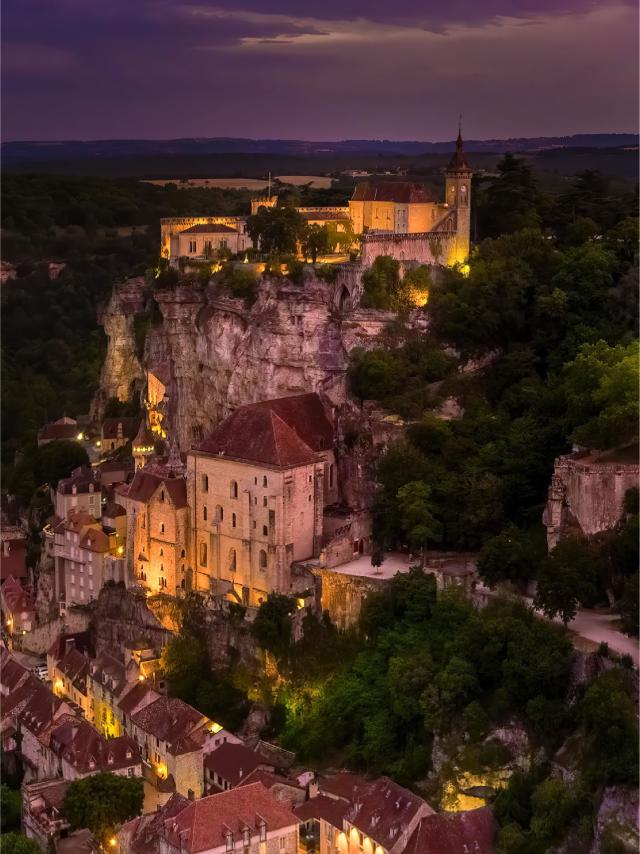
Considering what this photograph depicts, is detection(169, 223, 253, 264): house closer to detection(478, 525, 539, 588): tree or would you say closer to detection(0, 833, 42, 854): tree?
detection(478, 525, 539, 588): tree

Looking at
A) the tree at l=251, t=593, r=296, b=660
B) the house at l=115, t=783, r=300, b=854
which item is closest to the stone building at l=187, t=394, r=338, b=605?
the tree at l=251, t=593, r=296, b=660

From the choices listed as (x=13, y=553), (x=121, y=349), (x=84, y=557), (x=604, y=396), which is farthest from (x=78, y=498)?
(x=604, y=396)

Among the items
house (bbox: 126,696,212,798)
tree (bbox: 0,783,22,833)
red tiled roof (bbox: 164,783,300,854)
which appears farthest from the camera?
house (bbox: 126,696,212,798)

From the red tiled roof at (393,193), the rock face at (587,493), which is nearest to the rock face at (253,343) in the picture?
the red tiled roof at (393,193)

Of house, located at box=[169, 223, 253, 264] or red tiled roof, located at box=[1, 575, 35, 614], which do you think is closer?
red tiled roof, located at box=[1, 575, 35, 614]

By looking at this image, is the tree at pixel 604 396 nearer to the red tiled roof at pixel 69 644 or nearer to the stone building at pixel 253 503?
the stone building at pixel 253 503
